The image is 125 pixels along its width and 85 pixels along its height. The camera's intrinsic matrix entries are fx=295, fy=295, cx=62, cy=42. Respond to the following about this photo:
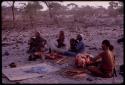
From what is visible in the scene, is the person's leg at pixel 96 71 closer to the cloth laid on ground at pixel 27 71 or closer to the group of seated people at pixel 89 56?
the group of seated people at pixel 89 56

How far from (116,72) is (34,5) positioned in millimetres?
20959

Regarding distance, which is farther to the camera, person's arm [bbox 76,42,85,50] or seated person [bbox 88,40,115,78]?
person's arm [bbox 76,42,85,50]

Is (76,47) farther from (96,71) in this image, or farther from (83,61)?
(96,71)

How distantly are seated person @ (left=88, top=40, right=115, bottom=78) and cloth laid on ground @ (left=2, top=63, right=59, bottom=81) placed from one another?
1.22 m

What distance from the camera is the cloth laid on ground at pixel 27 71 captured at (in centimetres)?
723

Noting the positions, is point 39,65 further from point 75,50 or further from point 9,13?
point 9,13

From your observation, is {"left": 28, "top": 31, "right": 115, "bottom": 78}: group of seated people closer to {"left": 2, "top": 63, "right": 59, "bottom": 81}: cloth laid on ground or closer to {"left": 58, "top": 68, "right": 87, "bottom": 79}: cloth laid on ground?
{"left": 58, "top": 68, "right": 87, "bottom": 79}: cloth laid on ground

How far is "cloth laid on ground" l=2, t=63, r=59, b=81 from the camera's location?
7.23 m

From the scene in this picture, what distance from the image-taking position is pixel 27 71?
768 cm

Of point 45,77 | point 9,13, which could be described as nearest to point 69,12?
point 9,13

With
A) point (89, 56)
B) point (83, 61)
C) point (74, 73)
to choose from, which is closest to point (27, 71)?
point (74, 73)

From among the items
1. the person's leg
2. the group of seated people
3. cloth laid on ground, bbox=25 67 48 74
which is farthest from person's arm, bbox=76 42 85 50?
the person's leg

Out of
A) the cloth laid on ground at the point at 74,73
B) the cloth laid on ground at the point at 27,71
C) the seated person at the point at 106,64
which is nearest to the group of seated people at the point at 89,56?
the seated person at the point at 106,64

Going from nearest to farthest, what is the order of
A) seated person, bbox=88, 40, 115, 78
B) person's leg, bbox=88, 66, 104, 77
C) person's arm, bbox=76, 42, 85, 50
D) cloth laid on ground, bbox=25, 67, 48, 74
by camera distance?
seated person, bbox=88, 40, 115, 78
person's leg, bbox=88, 66, 104, 77
cloth laid on ground, bbox=25, 67, 48, 74
person's arm, bbox=76, 42, 85, 50
